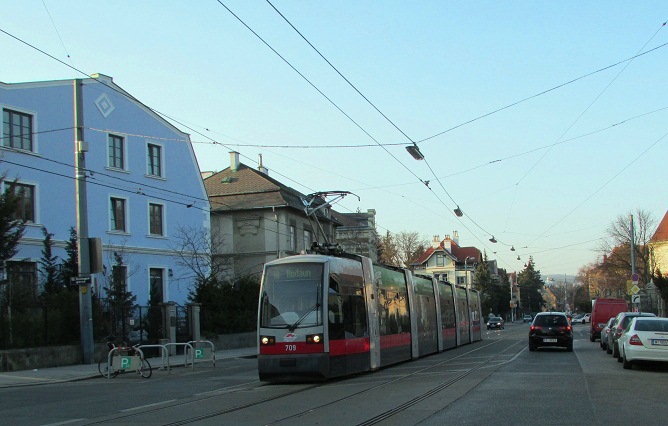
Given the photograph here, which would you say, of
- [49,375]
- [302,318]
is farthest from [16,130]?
[302,318]

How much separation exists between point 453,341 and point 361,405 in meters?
22.4

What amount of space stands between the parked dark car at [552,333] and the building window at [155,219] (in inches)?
840

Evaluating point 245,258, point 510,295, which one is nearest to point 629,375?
point 245,258

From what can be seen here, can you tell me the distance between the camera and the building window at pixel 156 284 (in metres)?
38.8

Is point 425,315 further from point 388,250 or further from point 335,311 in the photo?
point 388,250

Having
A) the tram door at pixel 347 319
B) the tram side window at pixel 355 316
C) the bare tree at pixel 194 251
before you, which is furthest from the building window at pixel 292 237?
the tram side window at pixel 355 316

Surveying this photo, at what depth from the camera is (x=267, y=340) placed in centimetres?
1652

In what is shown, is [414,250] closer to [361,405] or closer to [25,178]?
[25,178]

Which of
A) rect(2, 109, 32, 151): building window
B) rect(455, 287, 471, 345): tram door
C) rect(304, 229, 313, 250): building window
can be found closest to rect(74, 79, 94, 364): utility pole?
rect(2, 109, 32, 151): building window

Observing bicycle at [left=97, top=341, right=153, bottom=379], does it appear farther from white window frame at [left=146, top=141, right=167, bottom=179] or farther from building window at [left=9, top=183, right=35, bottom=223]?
white window frame at [left=146, top=141, right=167, bottom=179]

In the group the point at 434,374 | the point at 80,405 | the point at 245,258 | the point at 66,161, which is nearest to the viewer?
the point at 80,405

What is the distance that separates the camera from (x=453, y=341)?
3378 cm

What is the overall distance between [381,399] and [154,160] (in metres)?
29.2

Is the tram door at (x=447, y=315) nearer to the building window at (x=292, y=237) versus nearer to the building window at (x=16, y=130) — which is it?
the building window at (x=292, y=237)
